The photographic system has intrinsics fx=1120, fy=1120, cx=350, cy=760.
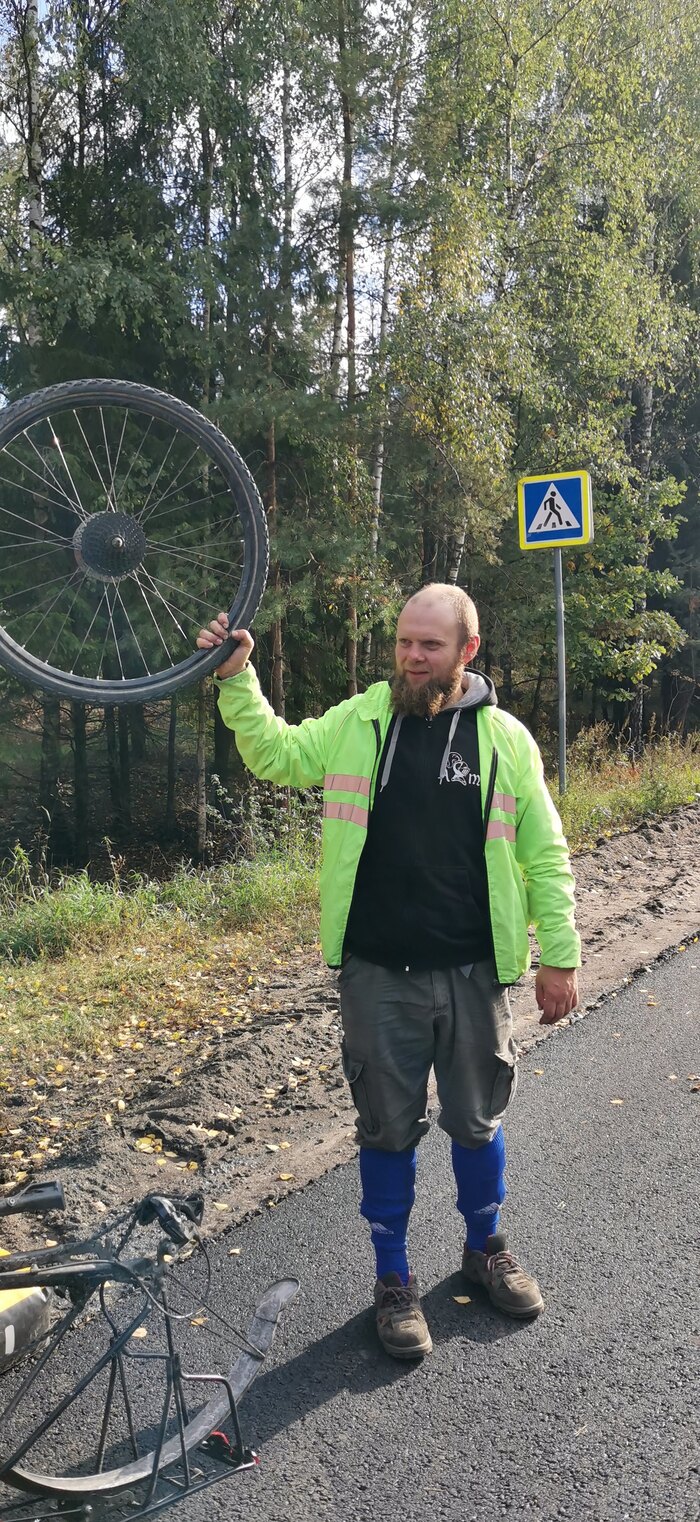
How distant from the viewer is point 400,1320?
296cm

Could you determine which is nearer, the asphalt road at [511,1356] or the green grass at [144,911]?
the asphalt road at [511,1356]

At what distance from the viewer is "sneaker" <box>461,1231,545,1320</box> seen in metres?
3.09

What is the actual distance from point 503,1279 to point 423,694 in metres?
1.65

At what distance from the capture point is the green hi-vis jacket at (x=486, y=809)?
3.10 metres

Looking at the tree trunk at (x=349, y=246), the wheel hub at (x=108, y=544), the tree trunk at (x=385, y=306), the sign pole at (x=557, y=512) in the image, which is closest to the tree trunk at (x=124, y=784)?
the tree trunk at (x=349, y=246)

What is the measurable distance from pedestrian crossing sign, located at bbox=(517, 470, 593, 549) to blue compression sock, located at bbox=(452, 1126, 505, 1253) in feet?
23.8

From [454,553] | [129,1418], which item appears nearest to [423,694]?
[129,1418]

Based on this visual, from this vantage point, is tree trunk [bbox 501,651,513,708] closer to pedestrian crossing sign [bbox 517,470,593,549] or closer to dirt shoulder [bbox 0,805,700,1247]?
pedestrian crossing sign [bbox 517,470,593,549]

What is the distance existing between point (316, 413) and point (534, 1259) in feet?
39.5

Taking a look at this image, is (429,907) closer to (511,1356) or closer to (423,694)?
(423,694)

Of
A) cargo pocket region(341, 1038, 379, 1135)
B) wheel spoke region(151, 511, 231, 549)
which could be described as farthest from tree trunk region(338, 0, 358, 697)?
cargo pocket region(341, 1038, 379, 1135)

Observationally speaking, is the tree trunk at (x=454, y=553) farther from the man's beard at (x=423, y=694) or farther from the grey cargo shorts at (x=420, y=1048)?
the grey cargo shorts at (x=420, y=1048)

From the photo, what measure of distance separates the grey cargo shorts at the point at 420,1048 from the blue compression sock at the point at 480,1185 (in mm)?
94

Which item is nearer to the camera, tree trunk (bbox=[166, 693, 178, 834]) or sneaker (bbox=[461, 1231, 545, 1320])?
sneaker (bbox=[461, 1231, 545, 1320])
